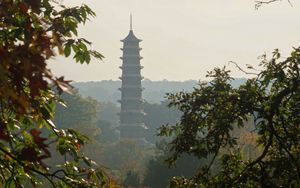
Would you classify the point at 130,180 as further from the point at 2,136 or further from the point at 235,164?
the point at 2,136

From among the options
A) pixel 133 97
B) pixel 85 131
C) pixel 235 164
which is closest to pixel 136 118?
pixel 133 97

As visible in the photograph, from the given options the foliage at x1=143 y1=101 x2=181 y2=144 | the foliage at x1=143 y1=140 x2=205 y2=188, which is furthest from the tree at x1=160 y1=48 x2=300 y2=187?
the foliage at x1=143 y1=101 x2=181 y2=144

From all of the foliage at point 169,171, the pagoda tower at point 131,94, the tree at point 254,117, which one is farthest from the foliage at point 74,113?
the tree at point 254,117

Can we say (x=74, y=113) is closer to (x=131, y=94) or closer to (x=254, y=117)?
(x=131, y=94)

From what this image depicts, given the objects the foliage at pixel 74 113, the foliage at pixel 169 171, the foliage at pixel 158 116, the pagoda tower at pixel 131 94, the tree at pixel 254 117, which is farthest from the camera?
the foliage at pixel 158 116

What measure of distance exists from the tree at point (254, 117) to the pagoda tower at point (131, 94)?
55959 mm

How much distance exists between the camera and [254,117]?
171 inches

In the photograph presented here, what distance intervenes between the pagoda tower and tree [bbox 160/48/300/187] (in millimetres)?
55959

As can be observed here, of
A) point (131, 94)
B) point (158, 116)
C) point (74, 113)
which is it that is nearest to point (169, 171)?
Answer: point (74, 113)

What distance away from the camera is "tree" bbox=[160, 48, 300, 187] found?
423 centimetres

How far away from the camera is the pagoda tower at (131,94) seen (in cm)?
6144

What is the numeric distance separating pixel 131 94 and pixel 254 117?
59118 millimetres

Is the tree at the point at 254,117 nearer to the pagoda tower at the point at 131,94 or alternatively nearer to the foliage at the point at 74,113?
the foliage at the point at 74,113

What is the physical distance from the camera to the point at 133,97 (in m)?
63.1
